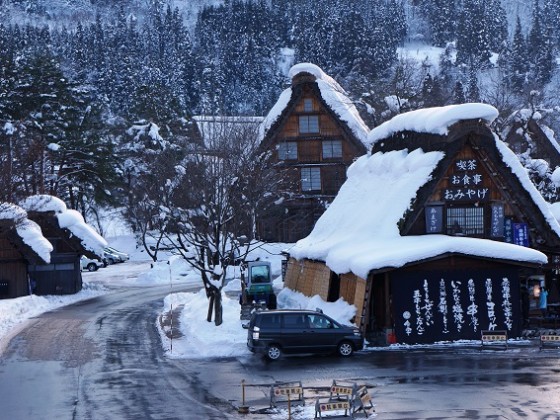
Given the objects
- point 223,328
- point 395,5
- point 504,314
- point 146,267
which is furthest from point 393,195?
point 395,5

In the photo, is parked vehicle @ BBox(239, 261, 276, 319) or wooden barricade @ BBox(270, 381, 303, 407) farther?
parked vehicle @ BBox(239, 261, 276, 319)

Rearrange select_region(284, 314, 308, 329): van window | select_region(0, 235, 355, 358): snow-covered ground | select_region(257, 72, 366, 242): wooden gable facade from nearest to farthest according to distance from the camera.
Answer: select_region(284, 314, 308, 329): van window, select_region(0, 235, 355, 358): snow-covered ground, select_region(257, 72, 366, 242): wooden gable facade

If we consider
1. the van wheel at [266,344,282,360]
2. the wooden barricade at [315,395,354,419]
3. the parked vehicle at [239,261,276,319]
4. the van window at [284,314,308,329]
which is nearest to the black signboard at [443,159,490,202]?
the van window at [284,314,308,329]

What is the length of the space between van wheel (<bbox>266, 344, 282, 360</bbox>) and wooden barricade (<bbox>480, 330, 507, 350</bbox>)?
24.4 ft

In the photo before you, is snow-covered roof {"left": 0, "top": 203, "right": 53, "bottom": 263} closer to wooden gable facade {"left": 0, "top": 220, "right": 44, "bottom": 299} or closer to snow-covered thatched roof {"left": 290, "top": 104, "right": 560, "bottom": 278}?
wooden gable facade {"left": 0, "top": 220, "right": 44, "bottom": 299}

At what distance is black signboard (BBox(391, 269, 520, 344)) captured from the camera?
29906mm

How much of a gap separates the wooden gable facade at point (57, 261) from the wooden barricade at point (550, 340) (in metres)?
Answer: 33.1

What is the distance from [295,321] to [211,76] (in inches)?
4101

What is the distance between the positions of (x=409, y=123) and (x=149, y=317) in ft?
51.9

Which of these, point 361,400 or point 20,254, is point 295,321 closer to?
point 361,400

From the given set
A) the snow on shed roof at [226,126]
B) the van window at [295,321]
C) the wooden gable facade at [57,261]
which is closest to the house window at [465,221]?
the van window at [295,321]

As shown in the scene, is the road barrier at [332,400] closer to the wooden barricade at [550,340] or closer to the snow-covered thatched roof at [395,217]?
the snow-covered thatched roof at [395,217]

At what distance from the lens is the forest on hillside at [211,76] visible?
215 ft

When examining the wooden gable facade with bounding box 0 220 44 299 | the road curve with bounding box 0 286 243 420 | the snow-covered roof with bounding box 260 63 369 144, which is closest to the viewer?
the road curve with bounding box 0 286 243 420
